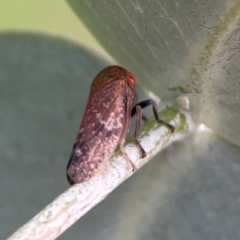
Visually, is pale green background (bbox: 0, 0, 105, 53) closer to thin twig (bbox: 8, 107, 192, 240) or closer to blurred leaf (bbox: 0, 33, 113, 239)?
blurred leaf (bbox: 0, 33, 113, 239)

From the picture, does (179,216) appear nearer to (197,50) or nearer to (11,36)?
(197,50)

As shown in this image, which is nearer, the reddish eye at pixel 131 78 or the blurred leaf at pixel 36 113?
the blurred leaf at pixel 36 113

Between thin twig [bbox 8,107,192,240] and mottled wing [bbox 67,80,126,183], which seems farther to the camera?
mottled wing [bbox 67,80,126,183]

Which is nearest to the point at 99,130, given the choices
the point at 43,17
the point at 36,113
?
the point at 36,113

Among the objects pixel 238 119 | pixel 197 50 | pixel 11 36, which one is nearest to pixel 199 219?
pixel 238 119

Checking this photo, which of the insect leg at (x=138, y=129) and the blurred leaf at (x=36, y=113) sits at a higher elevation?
the blurred leaf at (x=36, y=113)

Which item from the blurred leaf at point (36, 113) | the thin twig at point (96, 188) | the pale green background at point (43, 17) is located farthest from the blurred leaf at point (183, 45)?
the pale green background at point (43, 17)

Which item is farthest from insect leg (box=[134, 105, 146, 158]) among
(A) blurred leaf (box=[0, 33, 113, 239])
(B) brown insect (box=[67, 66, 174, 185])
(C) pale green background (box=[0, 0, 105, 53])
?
(C) pale green background (box=[0, 0, 105, 53])

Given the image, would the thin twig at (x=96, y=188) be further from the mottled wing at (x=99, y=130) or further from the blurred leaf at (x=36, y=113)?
the blurred leaf at (x=36, y=113)
